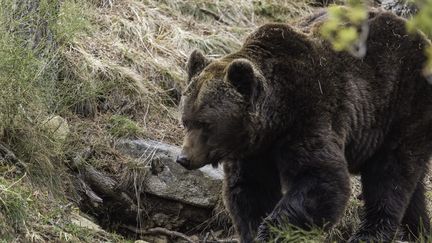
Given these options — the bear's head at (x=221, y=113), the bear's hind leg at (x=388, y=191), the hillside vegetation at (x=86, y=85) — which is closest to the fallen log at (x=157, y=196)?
the hillside vegetation at (x=86, y=85)

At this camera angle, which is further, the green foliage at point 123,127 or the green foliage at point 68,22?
the green foliage at point 123,127

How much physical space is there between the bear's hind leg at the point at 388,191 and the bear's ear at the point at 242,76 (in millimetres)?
1355

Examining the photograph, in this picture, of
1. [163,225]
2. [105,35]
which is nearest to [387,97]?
[163,225]

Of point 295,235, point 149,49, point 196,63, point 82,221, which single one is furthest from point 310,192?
point 149,49

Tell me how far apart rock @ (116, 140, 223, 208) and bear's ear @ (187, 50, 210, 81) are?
178cm

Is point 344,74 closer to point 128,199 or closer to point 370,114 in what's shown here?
point 370,114

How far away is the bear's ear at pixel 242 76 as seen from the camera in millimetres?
5660

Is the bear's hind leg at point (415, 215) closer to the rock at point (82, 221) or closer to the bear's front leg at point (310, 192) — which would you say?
the bear's front leg at point (310, 192)

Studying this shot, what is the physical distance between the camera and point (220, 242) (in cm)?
665

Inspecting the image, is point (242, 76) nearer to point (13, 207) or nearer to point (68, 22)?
point (13, 207)

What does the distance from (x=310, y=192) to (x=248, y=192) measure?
Result: 1.94 feet

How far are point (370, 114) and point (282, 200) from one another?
3.66 feet

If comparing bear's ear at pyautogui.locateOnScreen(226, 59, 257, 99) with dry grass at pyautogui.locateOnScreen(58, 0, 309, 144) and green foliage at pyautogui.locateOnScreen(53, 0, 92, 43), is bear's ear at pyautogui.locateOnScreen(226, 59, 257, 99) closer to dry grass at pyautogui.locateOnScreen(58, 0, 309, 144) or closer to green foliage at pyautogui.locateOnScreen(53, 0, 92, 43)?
green foliage at pyautogui.locateOnScreen(53, 0, 92, 43)

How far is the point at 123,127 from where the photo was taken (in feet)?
26.3
